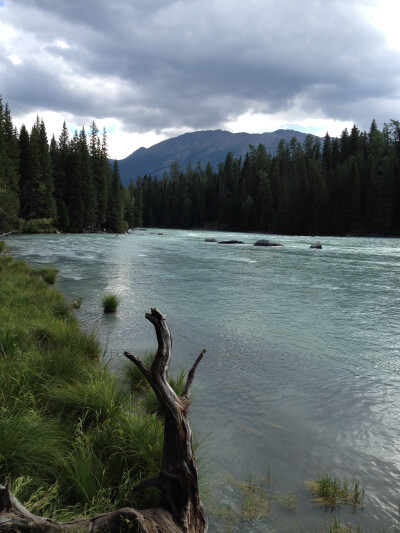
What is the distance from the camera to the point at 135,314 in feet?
36.4

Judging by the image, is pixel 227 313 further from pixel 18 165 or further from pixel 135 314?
pixel 18 165

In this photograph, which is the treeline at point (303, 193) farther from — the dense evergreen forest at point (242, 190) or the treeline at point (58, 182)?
the treeline at point (58, 182)

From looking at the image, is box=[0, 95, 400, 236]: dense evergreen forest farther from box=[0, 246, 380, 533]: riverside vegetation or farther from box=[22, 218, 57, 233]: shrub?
box=[0, 246, 380, 533]: riverside vegetation

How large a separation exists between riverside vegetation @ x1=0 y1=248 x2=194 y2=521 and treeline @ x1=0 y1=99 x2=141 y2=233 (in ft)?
141


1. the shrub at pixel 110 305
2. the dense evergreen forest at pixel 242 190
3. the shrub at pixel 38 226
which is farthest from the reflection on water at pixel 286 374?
the shrub at pixel 38 226

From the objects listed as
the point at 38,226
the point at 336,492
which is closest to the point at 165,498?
the point at 336,492

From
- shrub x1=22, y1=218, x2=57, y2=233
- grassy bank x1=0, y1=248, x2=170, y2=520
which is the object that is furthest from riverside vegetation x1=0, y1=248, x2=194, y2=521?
shrub x1=22, y1=218, x2=57, y2=233

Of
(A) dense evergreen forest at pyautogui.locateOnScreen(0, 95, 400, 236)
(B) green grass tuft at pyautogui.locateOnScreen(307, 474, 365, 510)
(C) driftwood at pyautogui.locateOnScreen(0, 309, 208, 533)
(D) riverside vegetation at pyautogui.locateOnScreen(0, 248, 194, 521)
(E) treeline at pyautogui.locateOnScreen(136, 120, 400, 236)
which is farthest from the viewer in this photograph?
(E) treeline at pyautogui.locateOnScreen(136, 120, 400, 236)

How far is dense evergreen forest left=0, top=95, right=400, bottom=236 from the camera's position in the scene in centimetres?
6147

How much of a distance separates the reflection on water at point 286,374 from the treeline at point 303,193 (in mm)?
68351

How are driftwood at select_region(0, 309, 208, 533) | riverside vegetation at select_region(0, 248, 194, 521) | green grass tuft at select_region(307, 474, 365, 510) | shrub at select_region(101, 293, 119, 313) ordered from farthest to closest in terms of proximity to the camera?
shrub at select_region(101, 293, 119, 313) → green grass tuft at select_region(307, 474, 365, 510) → riverside vegetation at select_region(0, 248, 194, 521) → driftwood at select_region(0, 309, 208, 533)

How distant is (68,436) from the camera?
13.0 ft

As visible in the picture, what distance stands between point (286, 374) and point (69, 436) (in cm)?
411

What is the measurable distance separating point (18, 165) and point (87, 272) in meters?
48.3
